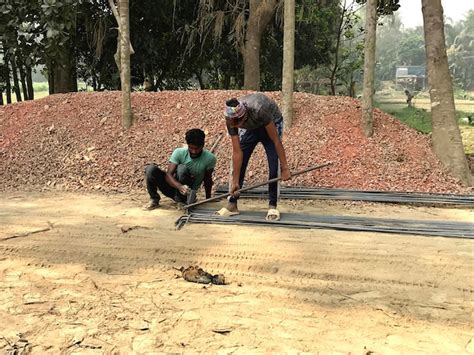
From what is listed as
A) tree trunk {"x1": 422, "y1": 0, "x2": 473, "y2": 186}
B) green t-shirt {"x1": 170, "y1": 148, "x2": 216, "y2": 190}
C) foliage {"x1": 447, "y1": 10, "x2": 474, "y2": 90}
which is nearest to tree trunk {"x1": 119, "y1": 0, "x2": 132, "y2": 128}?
green t-shirt {"x1": 170, "y1": 148, "x2": 216, "y2": 190}

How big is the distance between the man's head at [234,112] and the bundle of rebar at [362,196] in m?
1.66

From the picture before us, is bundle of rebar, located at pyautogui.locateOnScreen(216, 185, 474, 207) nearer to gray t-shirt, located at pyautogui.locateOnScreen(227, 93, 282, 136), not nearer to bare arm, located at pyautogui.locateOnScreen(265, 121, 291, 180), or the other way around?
bare arm, located at pyautogui.locateOnScreen(265, 121, 291, 180)

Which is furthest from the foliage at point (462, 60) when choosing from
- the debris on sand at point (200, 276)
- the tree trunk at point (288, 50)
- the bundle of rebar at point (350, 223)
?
the debris on sand at point (200, 276)

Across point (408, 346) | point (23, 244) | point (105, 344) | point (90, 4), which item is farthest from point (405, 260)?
point (90, 4)

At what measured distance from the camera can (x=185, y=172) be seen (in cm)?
488

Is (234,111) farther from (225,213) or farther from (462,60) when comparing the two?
(462,60)

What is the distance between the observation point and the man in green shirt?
4773mm

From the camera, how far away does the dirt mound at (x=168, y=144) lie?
6410 millimetres

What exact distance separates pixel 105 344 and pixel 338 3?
12507mm

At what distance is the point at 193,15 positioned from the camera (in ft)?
39.4

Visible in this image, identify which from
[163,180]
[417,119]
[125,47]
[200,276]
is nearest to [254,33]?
[125,47]

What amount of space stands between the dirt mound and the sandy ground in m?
2.07

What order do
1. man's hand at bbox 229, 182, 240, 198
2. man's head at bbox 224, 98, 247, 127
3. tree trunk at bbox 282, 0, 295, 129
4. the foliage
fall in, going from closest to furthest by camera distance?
man's head at bbox 224, 98, 247, 127 → man's hand at bbox 229, 182, 240, 198 → tree trunk at bbox 282, 0, 295, 129 → the foliage

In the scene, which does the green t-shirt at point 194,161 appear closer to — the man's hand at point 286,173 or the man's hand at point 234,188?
the man's hand at point 234,188
